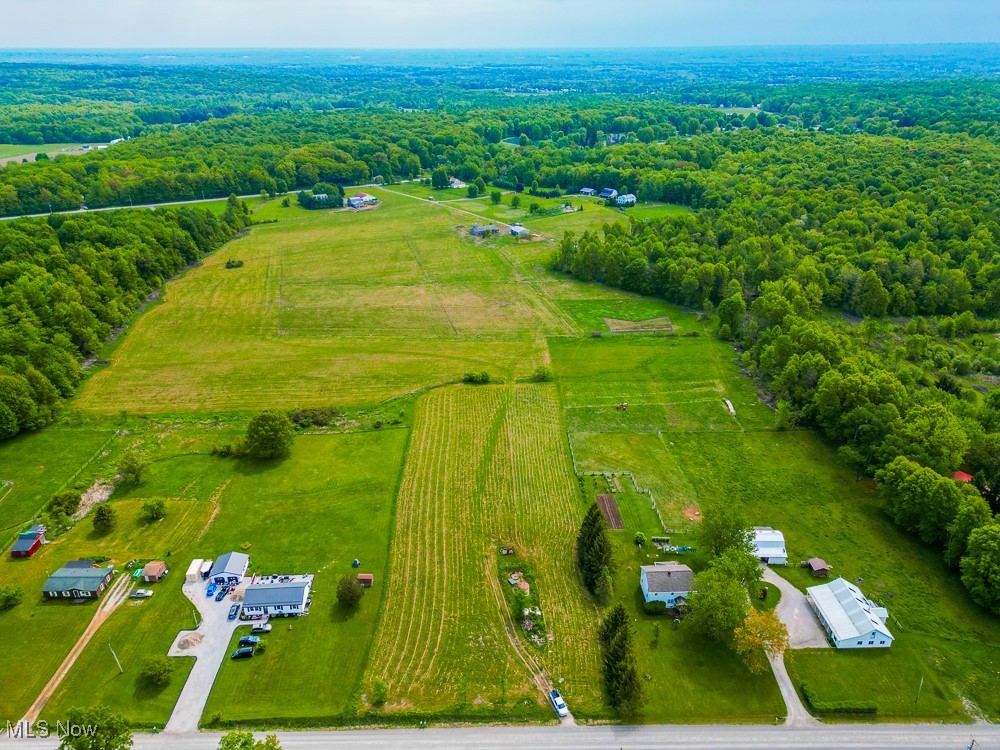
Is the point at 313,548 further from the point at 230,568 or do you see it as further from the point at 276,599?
the point at 276,599

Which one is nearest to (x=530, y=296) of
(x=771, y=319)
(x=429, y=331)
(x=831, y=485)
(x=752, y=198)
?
(x=429, y=331)

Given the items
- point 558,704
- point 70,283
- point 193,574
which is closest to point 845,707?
point 558,704

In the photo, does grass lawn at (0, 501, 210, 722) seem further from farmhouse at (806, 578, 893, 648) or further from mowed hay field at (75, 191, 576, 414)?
farmhouse at (806, 578, 893, 648)

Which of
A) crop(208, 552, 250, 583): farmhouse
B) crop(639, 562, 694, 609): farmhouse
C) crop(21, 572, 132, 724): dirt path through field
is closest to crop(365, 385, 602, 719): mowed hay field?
crop(639, 562, 694, 609): farmhouse

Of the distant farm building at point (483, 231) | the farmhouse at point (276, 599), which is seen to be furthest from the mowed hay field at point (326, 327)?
the farmhouse at point (276, 599)

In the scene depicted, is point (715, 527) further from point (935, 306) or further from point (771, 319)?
point (935, 306)
